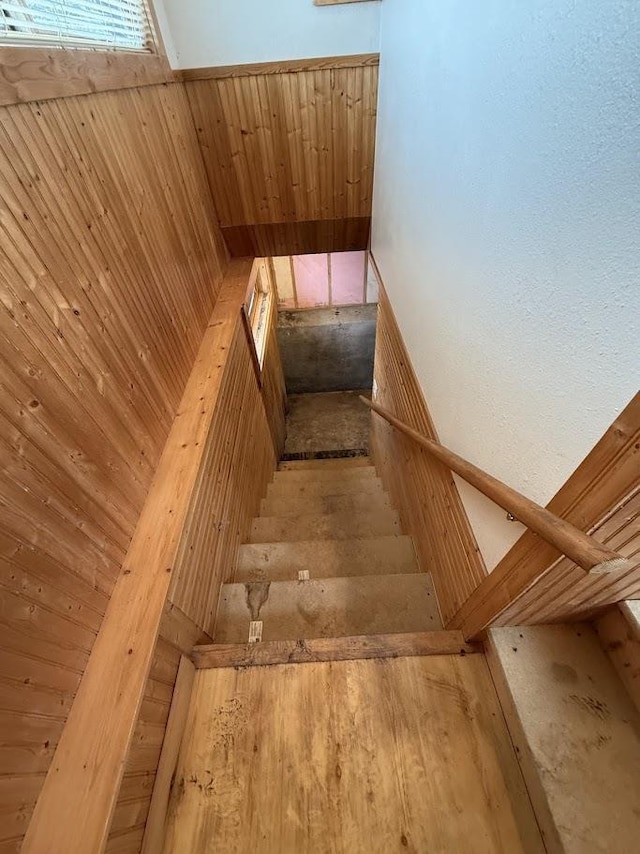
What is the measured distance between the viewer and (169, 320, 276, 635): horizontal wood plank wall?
1.49 metres

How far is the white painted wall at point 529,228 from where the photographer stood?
0.53 meters

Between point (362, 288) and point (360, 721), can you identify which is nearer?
point (360, 721)

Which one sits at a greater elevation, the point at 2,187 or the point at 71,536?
the point at 2,187

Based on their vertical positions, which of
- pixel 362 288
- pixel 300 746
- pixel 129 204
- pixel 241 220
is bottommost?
pixel 300 746

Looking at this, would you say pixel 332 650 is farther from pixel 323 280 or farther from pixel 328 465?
pixel 323 280

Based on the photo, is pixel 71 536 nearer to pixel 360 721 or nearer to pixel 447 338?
pixel 360 721

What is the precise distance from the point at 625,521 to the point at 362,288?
18.4 ft

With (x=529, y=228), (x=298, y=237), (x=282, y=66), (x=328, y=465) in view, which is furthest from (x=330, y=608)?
(x=282, y=66)

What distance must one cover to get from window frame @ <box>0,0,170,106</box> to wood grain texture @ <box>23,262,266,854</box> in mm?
1193

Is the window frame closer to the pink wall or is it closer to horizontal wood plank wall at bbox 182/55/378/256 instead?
horizontal wood plank wall at bbox 182/55/378/256

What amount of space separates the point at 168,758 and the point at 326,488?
2274 millimetres

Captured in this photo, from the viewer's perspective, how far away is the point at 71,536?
979 millimetres

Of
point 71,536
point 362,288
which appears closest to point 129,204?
point 71,536

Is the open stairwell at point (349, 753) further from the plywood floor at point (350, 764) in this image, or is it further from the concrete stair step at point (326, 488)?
the concrete stair step at point (326, 488)
